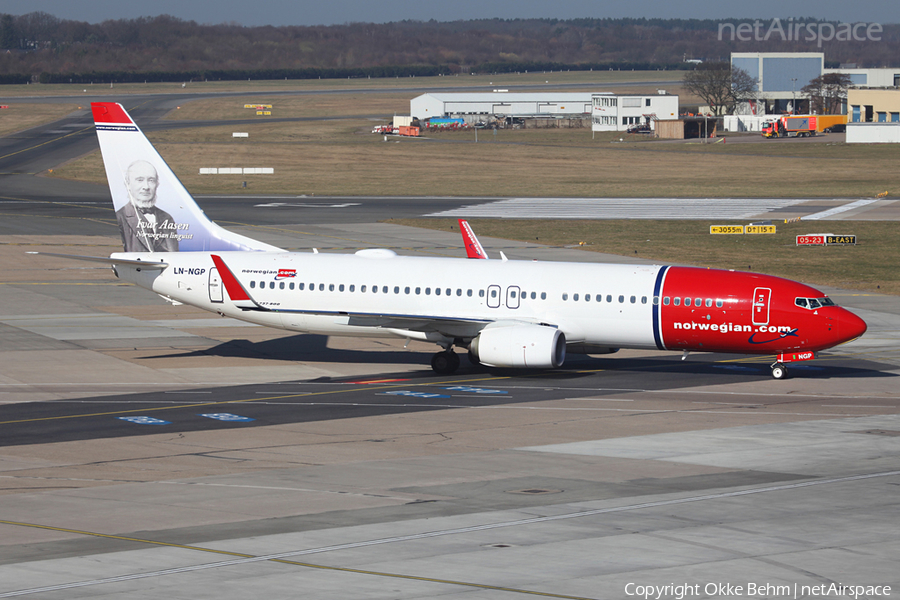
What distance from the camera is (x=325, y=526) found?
971 inches

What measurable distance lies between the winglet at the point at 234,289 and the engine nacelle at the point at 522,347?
1059 cm

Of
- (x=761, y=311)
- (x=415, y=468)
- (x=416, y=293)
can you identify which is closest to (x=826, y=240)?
(x=761, y=311)

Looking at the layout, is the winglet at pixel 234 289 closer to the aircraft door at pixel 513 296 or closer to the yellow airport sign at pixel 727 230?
the aircraft door at pixel 513 296

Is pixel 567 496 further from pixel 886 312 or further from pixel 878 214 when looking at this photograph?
pixel 878 214

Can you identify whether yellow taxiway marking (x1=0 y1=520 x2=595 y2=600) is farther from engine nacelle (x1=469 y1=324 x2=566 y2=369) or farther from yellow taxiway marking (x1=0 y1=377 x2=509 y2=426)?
engine nacelle (x1=469 y1=324 x2=566 y2=369)

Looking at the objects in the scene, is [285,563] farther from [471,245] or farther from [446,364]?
[471,245]

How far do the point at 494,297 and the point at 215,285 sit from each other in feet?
41.3

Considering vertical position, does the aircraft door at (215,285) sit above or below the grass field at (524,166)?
below

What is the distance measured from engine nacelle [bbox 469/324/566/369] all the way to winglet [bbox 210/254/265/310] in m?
10.6

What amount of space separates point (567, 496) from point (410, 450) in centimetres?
713

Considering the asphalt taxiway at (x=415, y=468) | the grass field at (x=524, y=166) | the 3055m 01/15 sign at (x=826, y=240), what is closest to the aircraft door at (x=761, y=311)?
the asphalt taxiway at (x=415, y=468)

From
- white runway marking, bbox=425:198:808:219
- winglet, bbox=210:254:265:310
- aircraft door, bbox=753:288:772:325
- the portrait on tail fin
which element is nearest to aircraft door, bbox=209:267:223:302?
winglet, bbox=210:254:265:310

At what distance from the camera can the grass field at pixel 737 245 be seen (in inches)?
2805

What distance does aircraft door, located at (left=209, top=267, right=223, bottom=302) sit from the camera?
47.4 metres
